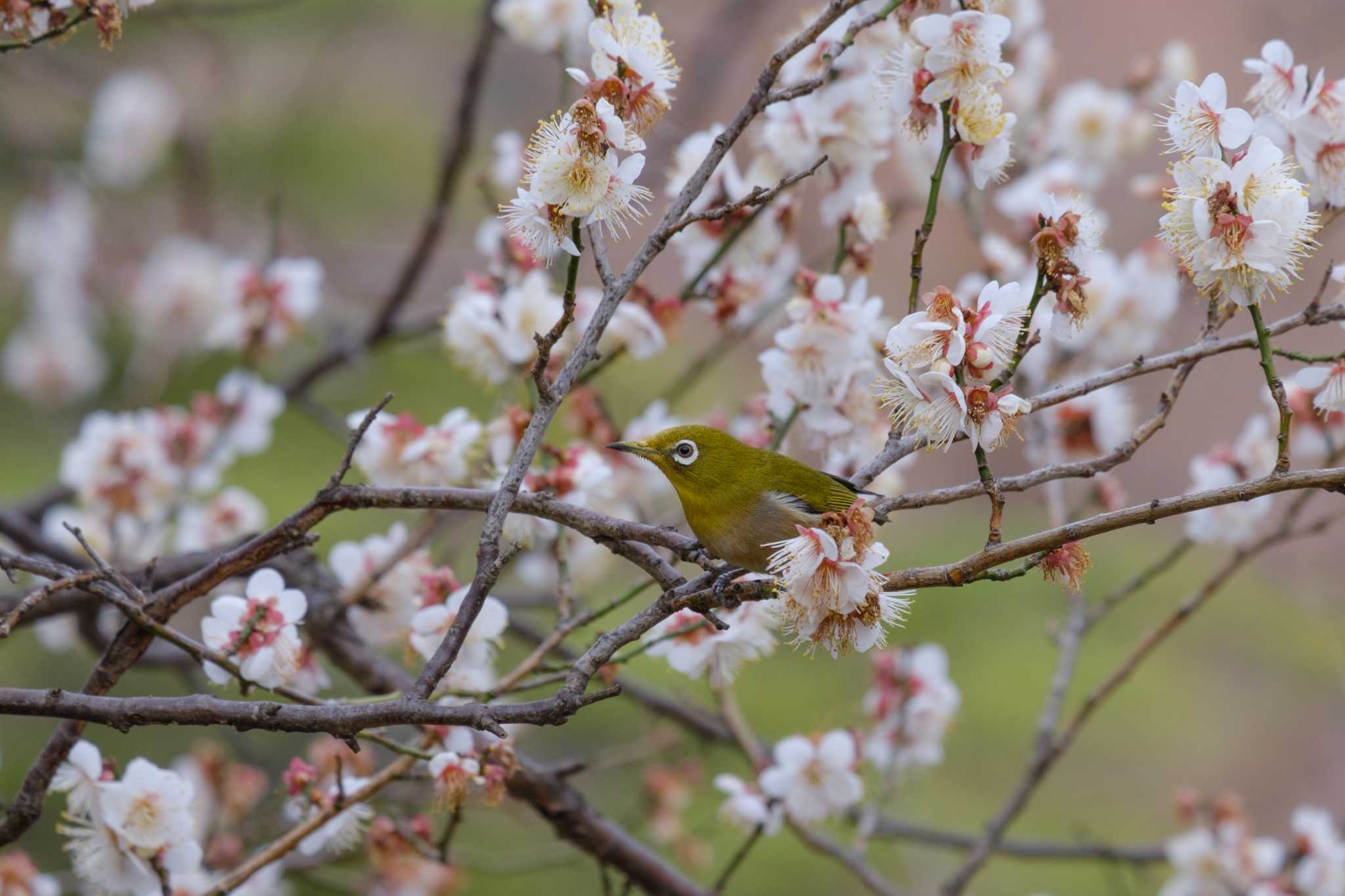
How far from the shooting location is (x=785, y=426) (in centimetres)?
231

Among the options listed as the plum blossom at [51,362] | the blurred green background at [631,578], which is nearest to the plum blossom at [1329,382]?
the blurred green background at [631,578]

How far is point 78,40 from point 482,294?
592 centimetres

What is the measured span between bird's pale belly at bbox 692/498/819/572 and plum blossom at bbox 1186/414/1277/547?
1230mm

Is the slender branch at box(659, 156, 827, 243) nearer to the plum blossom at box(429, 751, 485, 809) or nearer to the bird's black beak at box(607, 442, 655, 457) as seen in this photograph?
the bird's black beak at box(607, 442, 655, 457)

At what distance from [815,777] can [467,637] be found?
804 mm

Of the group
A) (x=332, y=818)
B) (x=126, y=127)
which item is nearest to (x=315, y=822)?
(x=332, y=818)

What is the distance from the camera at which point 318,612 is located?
94.8 inches

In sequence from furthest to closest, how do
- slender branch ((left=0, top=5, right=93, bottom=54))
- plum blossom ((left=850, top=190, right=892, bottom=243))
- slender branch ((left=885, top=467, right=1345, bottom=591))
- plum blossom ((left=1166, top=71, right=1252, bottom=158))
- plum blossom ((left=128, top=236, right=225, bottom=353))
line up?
plum blossom ((left=128, top=236, right=225, bottom=353)), plum blossom ((left=850, top=190, right=892, bottom=243)), slender branch ((left=0, top=5, right=93, bottom=54)), plum blossom ((left=1166, top=71, right=1252, bottom=158)), slender branch ((left=885, top=467, right=1345, bottom=591))

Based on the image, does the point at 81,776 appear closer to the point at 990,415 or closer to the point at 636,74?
the point at 636,74

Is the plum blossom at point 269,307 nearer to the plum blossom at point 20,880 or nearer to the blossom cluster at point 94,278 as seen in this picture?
the plum blossom at point 20,880

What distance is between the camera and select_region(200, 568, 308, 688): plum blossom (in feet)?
6.18

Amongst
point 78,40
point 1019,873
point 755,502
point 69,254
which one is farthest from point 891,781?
point 78,40

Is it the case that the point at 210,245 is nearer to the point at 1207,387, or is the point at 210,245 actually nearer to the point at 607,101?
the point at 607,101

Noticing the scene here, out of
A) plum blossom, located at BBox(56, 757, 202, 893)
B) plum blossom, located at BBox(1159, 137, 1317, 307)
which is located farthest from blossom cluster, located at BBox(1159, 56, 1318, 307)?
plum blossom, located at BBox(56, 757, 202, 893)
